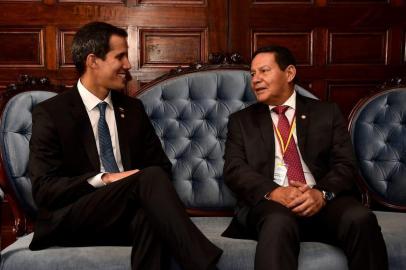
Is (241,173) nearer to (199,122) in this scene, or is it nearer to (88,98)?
(199,122)

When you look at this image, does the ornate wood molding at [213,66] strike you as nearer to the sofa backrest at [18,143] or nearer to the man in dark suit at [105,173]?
the man in dark suit at [105,173]

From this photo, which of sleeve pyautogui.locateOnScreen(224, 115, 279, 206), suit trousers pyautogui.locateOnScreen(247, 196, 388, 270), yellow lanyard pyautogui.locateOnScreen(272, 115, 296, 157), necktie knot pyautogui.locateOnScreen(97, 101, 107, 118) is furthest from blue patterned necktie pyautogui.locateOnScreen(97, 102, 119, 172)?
yellow lanyard pyautogui.locateOnScreen(272, 115, 296, 157)

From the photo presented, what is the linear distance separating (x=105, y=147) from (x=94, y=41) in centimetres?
45

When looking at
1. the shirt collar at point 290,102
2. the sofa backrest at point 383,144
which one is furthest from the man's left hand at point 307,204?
the sofa backrest at point 383,144

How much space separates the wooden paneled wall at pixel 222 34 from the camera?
133 inches

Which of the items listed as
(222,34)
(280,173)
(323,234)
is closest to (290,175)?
(280,173)

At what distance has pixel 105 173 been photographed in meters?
2.21

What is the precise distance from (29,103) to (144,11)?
1.10m

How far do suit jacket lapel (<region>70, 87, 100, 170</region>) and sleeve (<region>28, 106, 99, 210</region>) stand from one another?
0.25ft

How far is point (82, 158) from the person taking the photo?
229 centimetres

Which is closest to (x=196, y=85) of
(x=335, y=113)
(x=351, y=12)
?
(x=335, y=113)

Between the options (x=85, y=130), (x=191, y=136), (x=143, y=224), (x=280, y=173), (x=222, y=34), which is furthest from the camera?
(x=222, y=34)

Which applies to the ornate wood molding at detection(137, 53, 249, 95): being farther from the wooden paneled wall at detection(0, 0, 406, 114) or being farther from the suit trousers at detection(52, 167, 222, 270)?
the suit trousers at detection(52, 167, 222, 270)

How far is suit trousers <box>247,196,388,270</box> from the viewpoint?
6.41ft
